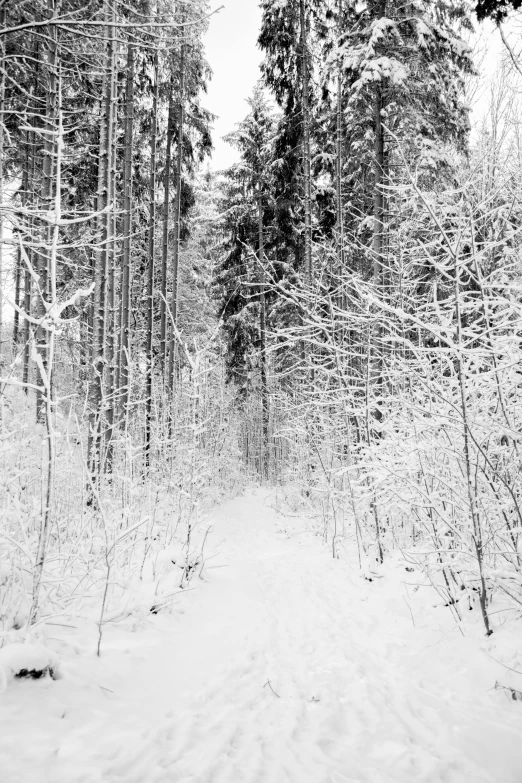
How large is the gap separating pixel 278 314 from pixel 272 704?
1422 cm

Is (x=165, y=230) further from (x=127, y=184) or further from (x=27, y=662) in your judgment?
(x=27, y=662)

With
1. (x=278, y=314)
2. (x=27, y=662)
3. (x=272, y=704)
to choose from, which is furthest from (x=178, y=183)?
(x=272, y=704)

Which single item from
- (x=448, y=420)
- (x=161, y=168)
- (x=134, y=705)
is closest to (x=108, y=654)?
(x=134, y=705)

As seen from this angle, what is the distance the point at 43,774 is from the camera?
1846 millimetres

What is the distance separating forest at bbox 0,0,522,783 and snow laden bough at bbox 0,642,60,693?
0.01m

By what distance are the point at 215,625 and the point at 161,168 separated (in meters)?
16.1

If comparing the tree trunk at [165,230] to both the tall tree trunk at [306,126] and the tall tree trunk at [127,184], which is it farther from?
the tall tree trunk at [306,126]

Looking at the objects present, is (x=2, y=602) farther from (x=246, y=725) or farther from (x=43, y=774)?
(x=246, y=725)

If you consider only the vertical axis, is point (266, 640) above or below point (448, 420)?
below

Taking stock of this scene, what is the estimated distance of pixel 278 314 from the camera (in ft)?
52.5

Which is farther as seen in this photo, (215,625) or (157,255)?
(157,255)

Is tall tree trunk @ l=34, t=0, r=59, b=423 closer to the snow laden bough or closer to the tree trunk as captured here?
the snow laden bough

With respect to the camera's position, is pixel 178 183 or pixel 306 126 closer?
pixel 306 126

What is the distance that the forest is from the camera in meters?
2.94
